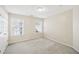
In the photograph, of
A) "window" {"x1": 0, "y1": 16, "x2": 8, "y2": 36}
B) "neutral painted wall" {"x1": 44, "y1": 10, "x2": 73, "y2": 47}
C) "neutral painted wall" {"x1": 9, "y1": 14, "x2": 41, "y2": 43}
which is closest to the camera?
"window" {"x1": 0, "y1": 16, "x2": 8, "y2": 36}

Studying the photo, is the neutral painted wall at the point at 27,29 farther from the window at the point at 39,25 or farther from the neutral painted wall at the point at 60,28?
the neutral painted wall at the point at 60,28

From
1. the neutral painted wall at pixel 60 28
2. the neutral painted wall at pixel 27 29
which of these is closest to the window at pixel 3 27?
the neutral painted wall at pixel 27 29

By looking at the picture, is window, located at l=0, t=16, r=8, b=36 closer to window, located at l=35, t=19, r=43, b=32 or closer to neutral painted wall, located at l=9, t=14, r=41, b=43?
neutral painted wall, located at l=9, t=14, r=41, b=43

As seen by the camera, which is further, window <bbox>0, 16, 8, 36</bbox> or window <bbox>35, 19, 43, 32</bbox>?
window <bbox>35, 19, 43, 32</bbox>

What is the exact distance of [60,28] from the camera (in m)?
2.14

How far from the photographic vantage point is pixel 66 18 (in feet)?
6.69

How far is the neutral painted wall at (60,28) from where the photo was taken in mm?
1924

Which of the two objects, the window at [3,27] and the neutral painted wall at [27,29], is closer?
the window at [3,27]

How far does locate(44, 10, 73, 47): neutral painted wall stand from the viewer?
1.92 metres

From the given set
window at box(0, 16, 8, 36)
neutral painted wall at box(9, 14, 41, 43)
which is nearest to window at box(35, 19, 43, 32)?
neutral painted wall at box(9, 14, 41, 43)

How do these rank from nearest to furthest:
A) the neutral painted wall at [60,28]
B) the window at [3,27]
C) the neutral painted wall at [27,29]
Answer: the window at [3,27] < the neutral painted wall at [27,29] < the neutral painted wall at [60,28]

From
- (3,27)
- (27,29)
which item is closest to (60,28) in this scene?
(27,29)
